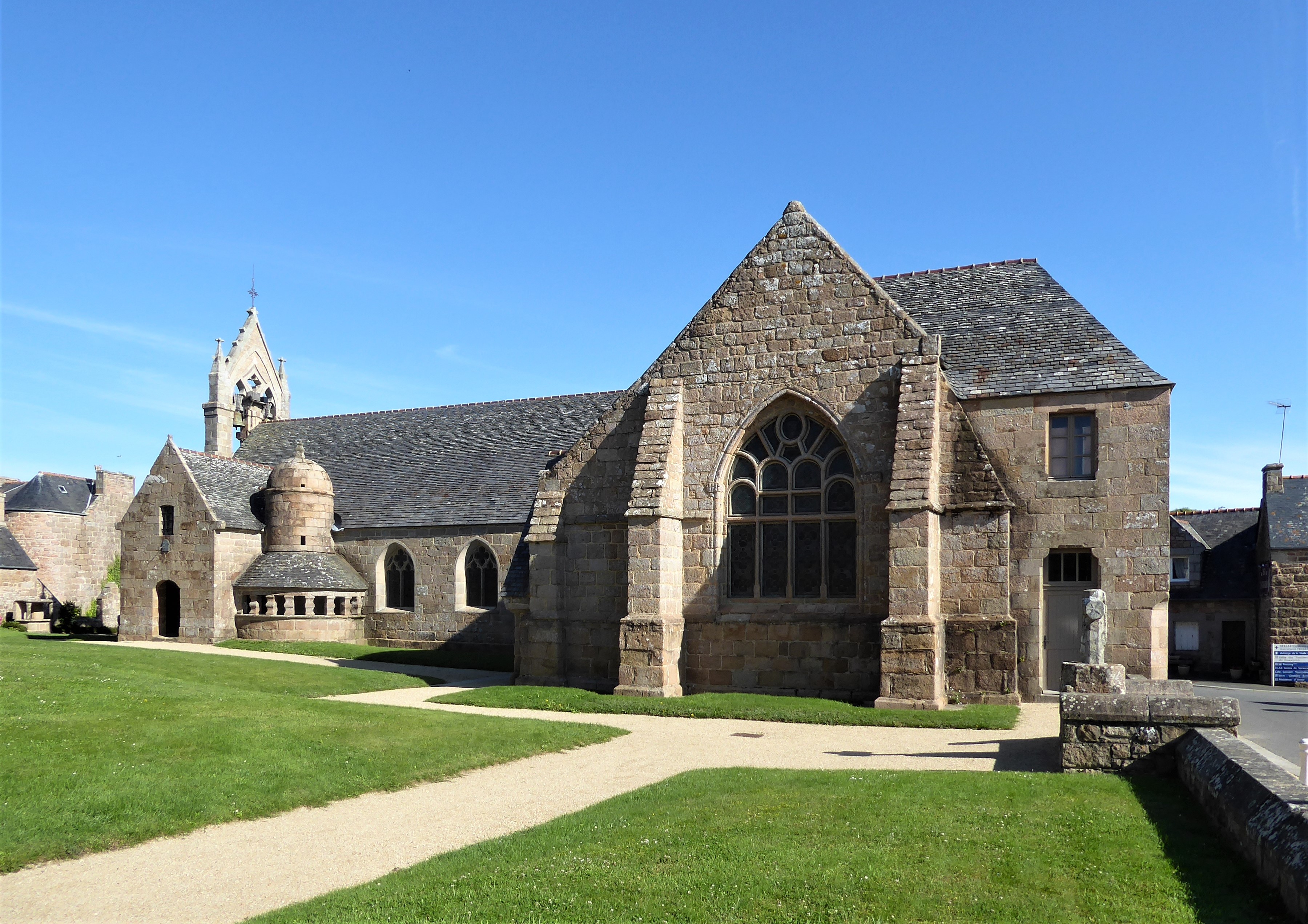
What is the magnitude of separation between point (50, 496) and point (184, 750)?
132 feet

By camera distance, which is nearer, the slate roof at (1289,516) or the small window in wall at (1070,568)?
the small window in wall at (1070,568)

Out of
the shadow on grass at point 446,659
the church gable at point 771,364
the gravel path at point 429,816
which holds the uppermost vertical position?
the church gable at point 771,364

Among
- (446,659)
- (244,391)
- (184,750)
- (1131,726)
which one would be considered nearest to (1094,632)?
(1131,726)

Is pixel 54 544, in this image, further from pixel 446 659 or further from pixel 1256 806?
pixel 1256 806

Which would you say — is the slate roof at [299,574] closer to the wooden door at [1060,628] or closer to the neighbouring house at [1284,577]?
the wooden door at [1060,628]

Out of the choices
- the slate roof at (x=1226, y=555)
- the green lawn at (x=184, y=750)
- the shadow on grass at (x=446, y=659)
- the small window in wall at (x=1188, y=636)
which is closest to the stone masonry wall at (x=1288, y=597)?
the slate roof at (x=1226, y=555)

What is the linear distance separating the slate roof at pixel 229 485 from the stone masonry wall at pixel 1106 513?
78.6ft

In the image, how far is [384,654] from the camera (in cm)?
3012

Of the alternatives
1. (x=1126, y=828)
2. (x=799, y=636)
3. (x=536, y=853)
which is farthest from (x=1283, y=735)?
(x=536, y=853)

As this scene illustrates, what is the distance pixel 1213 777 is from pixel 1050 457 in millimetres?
11298

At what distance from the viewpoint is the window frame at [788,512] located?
63.3 feet

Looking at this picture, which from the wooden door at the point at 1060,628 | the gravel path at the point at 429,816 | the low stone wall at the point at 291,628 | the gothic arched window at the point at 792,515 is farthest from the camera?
the low stone wall at the point at 291,628

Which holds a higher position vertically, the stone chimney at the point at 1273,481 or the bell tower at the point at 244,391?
the bell tower at the point at 244,391

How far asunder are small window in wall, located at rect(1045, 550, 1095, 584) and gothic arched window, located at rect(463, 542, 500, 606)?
17.9m
